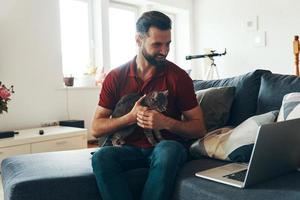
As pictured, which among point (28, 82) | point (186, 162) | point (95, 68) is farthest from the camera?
point (95, 68)

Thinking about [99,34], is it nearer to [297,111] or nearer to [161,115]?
[161,115]

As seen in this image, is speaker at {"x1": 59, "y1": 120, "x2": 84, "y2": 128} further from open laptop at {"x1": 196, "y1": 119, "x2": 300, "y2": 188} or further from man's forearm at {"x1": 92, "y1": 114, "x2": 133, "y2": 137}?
open laptop at {"x1": 196, "y1": 119, "x2": 300, "y2": 188}

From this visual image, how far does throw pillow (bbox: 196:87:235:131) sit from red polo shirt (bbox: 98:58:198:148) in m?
0.22

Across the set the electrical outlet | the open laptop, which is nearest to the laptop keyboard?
the open laptop

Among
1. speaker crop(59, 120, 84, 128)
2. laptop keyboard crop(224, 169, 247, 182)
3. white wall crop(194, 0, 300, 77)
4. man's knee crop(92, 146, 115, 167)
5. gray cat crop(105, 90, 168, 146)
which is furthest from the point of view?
white wall crop(194, 0, 300, 77)

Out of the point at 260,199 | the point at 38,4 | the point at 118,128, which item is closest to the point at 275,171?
the point at 260,199

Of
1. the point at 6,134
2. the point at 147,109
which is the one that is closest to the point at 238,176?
the point at 147,109

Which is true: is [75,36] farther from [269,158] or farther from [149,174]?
[269,158]

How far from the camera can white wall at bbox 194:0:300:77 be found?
13.1ft

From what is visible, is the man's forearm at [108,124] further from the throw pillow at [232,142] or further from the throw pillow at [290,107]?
the throw pillow at [290,107]

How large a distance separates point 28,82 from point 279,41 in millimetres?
2893

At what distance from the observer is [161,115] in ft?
4.94

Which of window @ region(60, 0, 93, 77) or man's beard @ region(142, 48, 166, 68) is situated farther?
window @ region(60, 0, 93, 77)

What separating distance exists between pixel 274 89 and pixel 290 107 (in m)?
0.27
